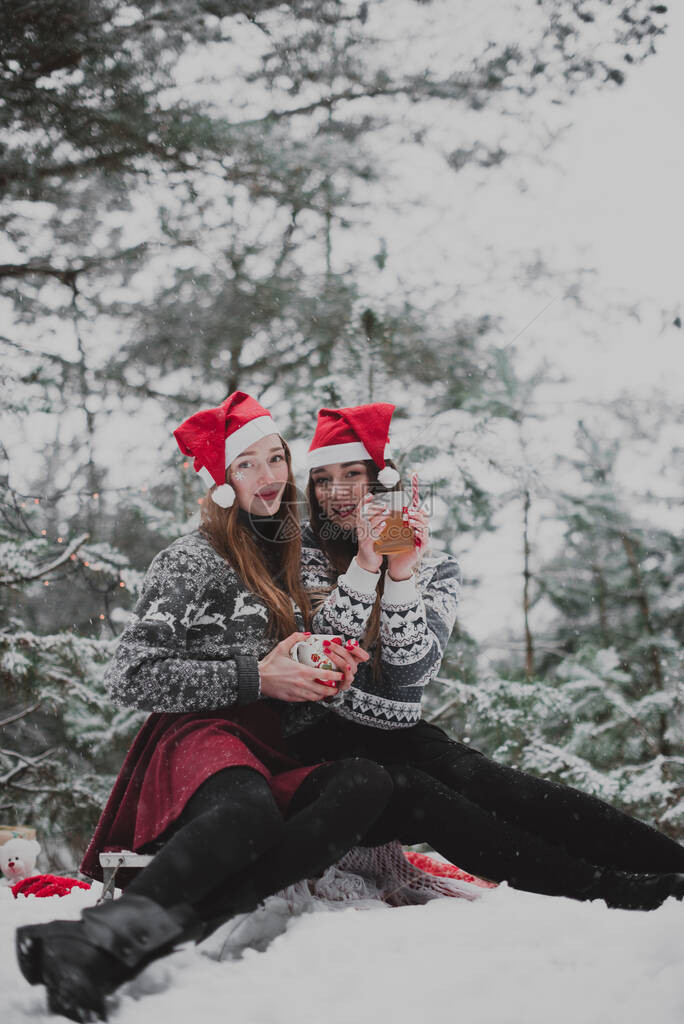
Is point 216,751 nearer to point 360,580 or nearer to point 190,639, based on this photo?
point 190,639

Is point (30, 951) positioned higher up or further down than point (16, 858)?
higher up

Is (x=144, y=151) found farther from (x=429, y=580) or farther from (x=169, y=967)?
(x=169, y=967)

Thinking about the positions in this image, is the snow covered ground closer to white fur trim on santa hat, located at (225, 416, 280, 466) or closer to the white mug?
the white mug

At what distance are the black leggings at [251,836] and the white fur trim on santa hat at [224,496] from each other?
25.8 inches

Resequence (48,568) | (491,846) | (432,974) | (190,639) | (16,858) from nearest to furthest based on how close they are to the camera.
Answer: (432,974), (491,846), (190,639), (16,858), (48,568)

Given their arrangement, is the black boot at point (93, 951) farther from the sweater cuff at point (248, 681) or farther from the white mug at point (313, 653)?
the white mug at point (313, 653)

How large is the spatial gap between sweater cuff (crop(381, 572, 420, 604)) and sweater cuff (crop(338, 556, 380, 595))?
0.05m

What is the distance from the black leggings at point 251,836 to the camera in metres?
1.25

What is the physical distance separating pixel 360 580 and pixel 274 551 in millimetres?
324

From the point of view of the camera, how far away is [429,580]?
215 centimetres

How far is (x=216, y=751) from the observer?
1.51 meters

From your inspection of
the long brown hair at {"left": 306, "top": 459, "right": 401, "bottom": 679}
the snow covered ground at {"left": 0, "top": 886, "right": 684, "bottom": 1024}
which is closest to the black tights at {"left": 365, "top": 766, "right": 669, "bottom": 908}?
the snow covered ground at {"left": 0, "top": 886, "right": 684, "bottom": 1024}

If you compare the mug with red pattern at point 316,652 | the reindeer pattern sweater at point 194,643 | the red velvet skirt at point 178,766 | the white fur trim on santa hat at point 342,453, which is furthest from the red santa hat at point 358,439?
the red velvet skirt at point 178,766

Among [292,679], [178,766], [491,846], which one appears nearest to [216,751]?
[178,766]
